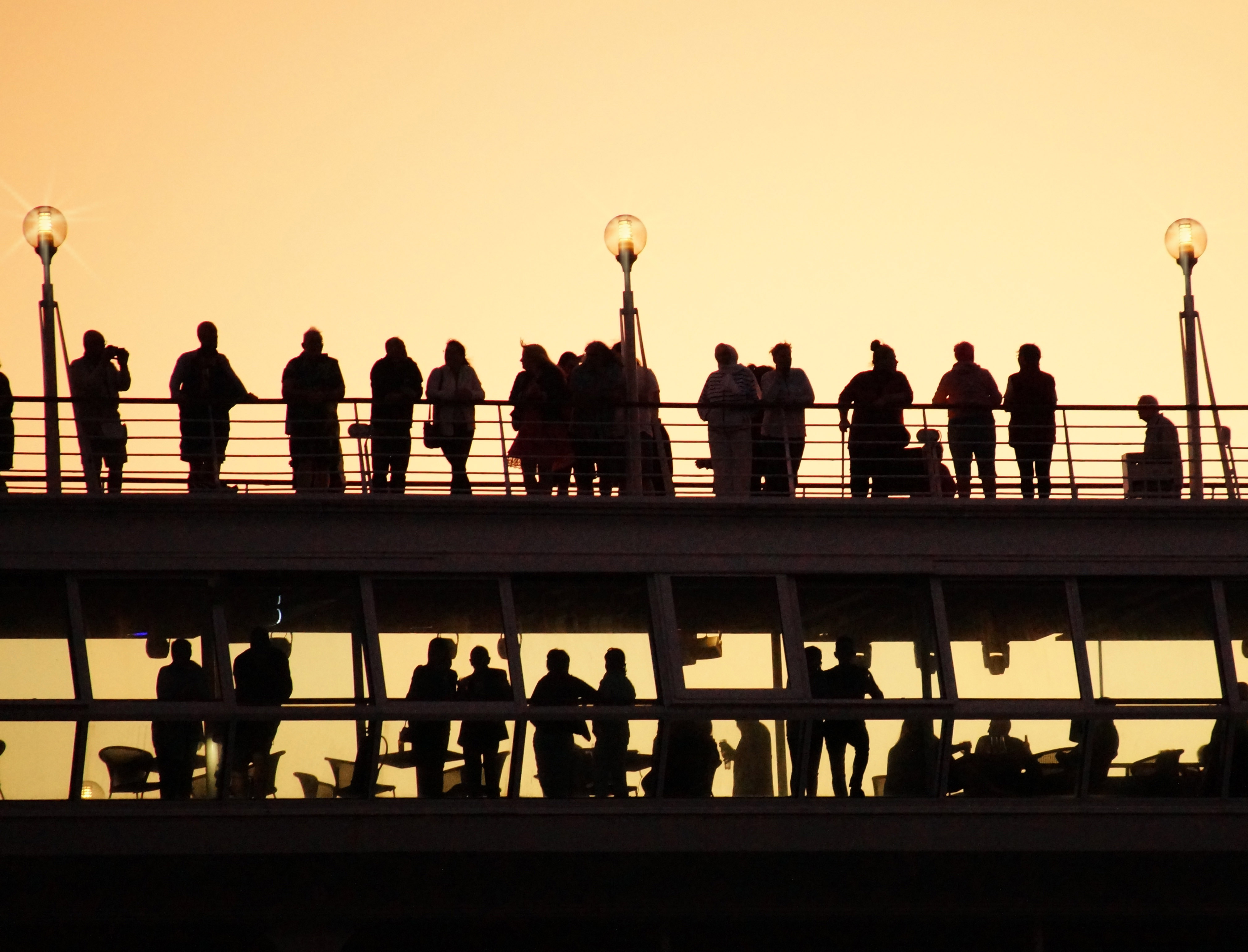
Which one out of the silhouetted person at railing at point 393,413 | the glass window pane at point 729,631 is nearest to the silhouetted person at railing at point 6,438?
the silhouetted person at railing at point 393,413

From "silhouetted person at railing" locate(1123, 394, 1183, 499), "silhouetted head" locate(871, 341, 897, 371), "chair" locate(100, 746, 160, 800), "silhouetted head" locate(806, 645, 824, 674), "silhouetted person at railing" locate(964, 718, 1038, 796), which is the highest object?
"silhouetted head" locate(871, 341, 897, 371)

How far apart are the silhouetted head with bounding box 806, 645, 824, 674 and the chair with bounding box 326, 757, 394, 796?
3.14m

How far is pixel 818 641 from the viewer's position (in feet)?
50.7

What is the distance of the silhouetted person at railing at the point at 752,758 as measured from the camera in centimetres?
→ 1515

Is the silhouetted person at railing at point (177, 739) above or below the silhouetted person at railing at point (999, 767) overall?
above

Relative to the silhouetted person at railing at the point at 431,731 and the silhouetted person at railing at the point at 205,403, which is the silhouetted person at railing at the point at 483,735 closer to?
the silhouetted person at railing at the point at 431,731

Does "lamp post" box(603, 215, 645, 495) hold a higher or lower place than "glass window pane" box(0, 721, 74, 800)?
higher

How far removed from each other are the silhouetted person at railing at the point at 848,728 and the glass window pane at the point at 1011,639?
2.25 feet

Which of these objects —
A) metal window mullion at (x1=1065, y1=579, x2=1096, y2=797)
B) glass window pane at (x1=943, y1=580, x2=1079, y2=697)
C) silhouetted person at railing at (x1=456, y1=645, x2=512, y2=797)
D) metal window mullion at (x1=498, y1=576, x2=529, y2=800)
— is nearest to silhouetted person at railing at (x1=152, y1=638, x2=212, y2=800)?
silhouetted person at railing at (x1=456, y1=645, x2=512, y2=797)

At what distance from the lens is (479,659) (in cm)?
1499

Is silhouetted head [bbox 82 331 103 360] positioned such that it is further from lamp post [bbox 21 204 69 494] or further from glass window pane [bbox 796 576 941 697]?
glass window pane [bbox 796 576 941 697]

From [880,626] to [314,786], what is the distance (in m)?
4.31

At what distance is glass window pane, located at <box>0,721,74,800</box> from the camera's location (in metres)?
14.5

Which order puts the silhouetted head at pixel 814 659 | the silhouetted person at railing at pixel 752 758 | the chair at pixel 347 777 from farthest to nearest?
the silhouetted head at pixel 814 659, the silhouetted person at railing at pixel 752 758, the chair at pixel 347 777
